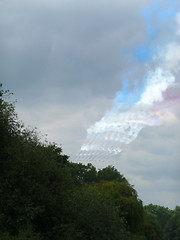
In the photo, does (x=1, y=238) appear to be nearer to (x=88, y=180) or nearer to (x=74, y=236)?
(x=74, y=236)

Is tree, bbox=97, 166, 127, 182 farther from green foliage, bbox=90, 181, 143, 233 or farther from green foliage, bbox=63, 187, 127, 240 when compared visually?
green foliage, bbox=63, 187, 127, 240

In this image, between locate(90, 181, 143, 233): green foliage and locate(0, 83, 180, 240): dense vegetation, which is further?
locate(90, 181, 143, 233): green foliage

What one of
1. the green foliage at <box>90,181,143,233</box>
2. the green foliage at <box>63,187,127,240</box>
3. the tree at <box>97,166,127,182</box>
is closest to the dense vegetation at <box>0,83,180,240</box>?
the green foliage at <box>63,187,127,240</box>

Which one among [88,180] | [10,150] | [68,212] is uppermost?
[88,180]

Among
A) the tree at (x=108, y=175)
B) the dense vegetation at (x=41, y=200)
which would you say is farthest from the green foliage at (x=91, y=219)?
the tree at (x=108, y=175)

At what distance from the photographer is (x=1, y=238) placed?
137 feet

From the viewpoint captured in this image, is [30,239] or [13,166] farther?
[13,166]

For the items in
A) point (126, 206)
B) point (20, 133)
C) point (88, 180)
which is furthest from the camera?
point (88, 180)

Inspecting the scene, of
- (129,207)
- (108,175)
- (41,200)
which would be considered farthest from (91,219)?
(108,175)

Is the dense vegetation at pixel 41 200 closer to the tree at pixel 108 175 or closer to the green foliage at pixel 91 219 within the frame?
the green foliage at pixel 91 219

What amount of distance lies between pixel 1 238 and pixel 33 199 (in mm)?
7337

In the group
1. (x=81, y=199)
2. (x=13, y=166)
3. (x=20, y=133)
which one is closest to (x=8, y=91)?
(x=20, y=133)

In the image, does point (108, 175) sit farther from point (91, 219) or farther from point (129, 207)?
point (91, 219)

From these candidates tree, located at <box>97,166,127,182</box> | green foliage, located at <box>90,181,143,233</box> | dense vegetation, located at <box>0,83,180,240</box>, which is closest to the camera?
dense vegetation, located at <box>0,83,180,240</box>
